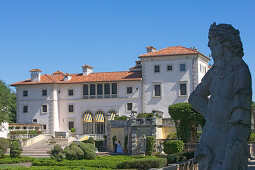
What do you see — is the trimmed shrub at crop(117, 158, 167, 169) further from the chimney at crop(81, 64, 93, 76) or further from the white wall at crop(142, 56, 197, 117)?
the chimney at crop(81, 64, 93, 76)

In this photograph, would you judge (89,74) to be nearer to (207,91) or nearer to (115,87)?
(115,87)

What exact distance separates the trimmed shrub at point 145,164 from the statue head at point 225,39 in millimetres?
12927

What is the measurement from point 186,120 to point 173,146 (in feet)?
11.7

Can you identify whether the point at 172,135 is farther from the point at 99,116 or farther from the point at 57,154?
the point at 99,116

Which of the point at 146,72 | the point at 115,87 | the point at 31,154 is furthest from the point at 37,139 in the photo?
the point at 146,72

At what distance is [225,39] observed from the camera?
3.98 m

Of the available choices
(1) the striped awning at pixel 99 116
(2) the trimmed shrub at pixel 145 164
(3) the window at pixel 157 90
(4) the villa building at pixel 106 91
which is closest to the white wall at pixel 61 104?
(4) the villa building at pixel 106 91

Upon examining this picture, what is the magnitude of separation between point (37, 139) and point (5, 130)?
5.52 meters

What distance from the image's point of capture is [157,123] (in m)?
36.0

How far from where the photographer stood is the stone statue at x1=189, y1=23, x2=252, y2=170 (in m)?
3.70

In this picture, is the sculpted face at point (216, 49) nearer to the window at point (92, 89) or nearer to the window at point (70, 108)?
the window at point (92, 89)

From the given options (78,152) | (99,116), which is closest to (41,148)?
(99,116)

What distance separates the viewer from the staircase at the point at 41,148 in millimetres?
35769

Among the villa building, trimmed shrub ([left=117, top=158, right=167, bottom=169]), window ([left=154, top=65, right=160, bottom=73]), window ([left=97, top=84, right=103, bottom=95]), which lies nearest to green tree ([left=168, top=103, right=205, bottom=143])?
trimmed shrub ([left=117, top=158, right=167, bottom=169])
